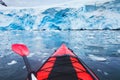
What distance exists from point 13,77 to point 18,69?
2.25ft

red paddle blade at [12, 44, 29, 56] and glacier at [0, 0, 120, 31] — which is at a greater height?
red paddle blade at [12, 44, 29, 56]

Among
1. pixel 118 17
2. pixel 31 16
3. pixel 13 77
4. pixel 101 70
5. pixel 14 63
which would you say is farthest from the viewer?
pixel 31 16

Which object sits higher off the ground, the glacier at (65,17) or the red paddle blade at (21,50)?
the red paddle blade at (21,50)

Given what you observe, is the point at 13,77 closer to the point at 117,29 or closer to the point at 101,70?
the point at 101,70

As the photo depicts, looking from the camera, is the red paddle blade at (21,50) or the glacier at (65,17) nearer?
the red paddle blade at (21,50)

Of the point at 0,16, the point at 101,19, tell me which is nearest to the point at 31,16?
the point at 0,16

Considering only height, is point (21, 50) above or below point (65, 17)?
above

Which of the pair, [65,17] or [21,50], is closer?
[21,50]

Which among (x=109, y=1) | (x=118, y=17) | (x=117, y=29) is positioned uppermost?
(x=109, y=1)

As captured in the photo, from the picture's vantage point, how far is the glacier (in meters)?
21.8

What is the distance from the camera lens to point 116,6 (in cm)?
2209

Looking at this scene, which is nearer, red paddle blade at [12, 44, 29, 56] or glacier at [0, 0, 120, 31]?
red paddle blade at [12, 44, 29, 56]

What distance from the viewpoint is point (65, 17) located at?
76.8ft

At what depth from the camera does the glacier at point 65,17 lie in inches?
857
